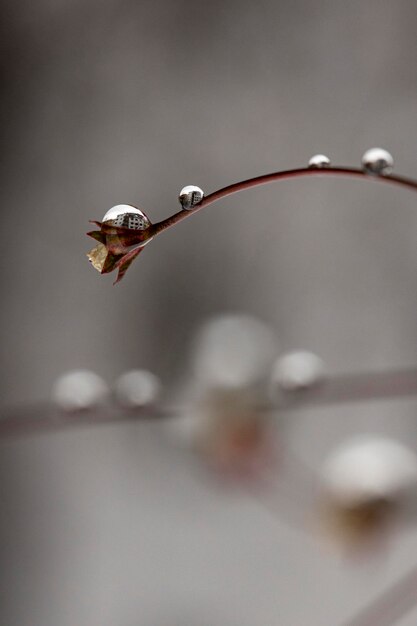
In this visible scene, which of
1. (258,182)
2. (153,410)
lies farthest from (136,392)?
(258,182)

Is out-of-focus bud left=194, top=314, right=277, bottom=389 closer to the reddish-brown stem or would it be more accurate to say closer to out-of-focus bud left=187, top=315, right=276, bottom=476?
out-of-focus bud left=187, top=315, right=276, bottom=476

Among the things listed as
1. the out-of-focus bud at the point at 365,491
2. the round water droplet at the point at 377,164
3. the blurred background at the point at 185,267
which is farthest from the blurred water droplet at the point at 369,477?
the blurred background at the point at 185,267

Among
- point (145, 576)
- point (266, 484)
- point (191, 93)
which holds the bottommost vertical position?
point (145, 576)

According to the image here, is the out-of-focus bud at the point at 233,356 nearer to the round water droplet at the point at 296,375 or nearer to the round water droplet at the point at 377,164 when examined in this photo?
the round water droplet at the point at 296,375

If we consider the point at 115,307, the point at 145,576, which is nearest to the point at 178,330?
the point at 115,307

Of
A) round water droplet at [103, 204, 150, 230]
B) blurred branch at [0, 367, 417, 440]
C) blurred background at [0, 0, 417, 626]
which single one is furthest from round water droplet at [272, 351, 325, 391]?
blurred background at [0, 0, 417, 626]

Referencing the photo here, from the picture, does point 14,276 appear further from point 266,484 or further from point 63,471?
point 266,484

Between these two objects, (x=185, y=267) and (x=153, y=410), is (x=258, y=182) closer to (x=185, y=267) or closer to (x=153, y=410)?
(x=153, y=410)
